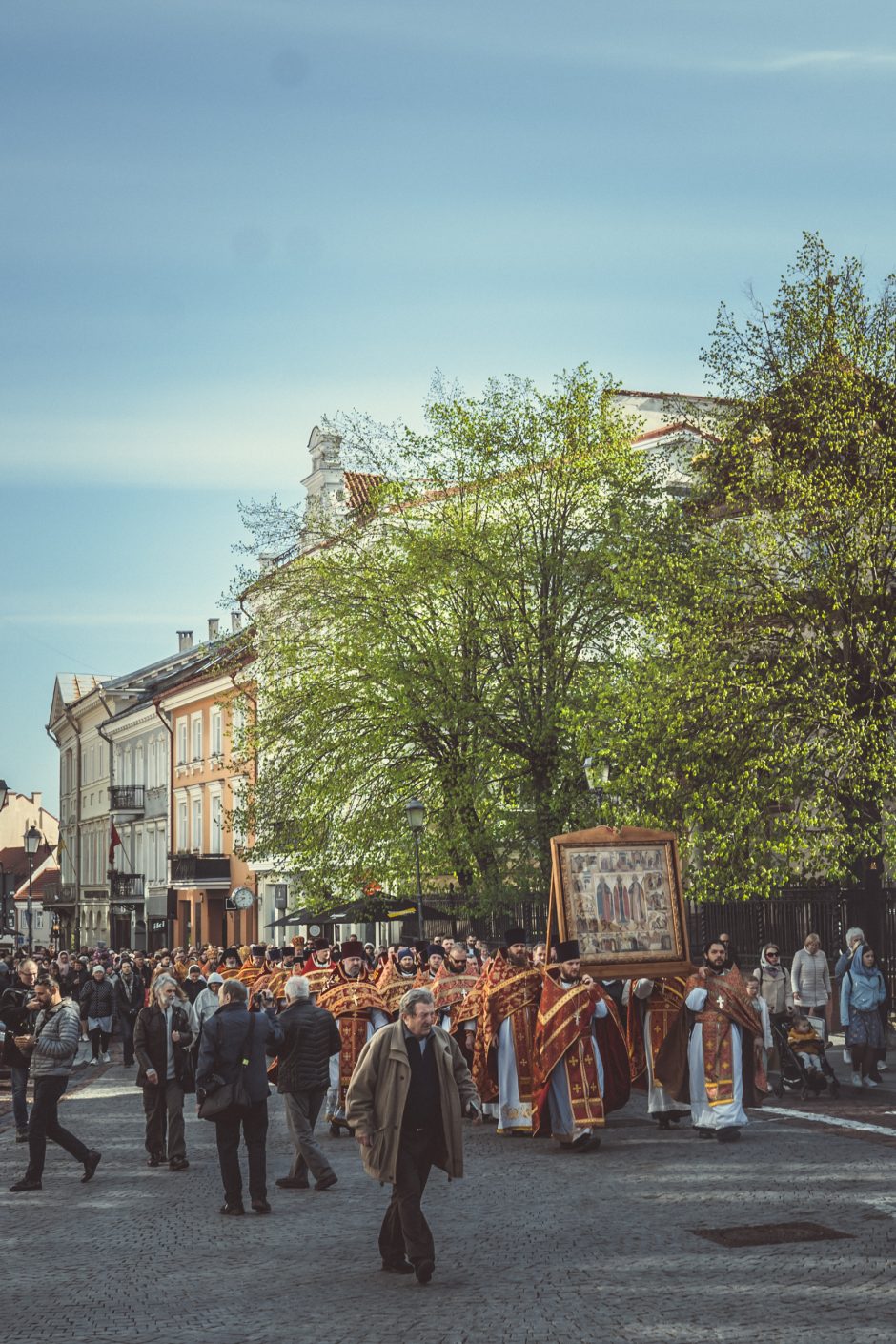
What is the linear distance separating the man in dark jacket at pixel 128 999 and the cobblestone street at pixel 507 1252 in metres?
16.2

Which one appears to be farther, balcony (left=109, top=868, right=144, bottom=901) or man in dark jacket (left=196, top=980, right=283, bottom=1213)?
balcony (left=109, top=868, right=144, bottom=901)

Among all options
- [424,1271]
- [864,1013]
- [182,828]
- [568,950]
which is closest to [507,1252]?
[424,1271]

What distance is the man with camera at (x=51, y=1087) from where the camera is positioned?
1478 cm

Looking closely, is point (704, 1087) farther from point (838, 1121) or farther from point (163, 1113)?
point (163, 1113)

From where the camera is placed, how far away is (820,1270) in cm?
977

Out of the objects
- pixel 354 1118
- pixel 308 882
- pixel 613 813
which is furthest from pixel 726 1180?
pixel 308 882

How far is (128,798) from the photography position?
79.9m

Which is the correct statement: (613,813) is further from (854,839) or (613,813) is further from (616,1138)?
(616,1138)

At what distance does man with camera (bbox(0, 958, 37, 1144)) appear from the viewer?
1865 centimetres

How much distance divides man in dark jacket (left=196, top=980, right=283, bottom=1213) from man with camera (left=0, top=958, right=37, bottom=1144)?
522cm

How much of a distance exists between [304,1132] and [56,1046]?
7.97 feet

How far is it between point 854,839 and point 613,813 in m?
4.33

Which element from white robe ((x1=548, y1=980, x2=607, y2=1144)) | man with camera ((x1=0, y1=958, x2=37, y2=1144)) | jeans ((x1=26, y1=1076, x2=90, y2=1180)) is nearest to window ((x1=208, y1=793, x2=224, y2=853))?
man with camera ((x1=0, y1=958, x2=37, y2=1144))

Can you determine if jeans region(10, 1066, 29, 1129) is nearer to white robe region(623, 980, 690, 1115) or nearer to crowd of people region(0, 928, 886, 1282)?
crowd of people region(0, 928, 886, 1282)
